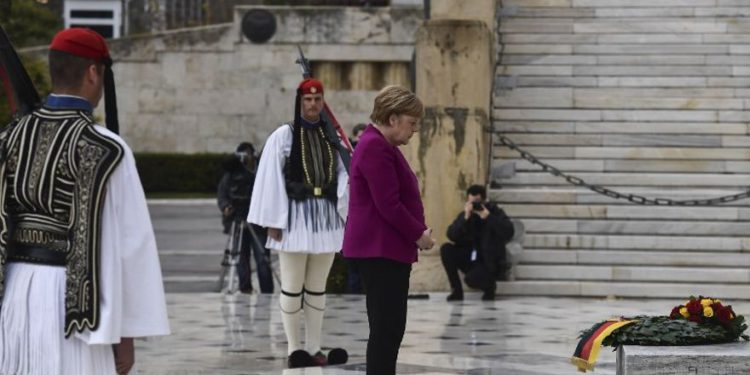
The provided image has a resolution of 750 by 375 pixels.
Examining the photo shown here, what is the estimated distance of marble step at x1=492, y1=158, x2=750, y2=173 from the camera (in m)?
18.6

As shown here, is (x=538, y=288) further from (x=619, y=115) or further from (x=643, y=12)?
(x=643, y=12)

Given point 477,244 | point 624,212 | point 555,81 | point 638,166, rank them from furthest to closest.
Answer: point 555,81 < point 638,166 < point 624,212 < point 477,244

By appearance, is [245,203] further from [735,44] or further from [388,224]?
[388,224]

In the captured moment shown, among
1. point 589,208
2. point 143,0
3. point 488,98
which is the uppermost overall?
point 143,0

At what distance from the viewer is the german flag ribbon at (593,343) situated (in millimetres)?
8188

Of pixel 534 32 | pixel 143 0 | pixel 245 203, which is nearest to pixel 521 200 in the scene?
pixel 245 203

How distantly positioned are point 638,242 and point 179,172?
59.8 feet

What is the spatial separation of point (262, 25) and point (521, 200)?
16019 mm

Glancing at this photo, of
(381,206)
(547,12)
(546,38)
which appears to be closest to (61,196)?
(381,206)

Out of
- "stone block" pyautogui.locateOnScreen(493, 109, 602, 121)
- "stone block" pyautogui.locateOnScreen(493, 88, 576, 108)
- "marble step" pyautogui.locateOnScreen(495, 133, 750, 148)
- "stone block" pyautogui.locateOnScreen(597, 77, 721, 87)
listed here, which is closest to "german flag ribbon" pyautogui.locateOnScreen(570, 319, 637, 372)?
"marble step" pyautogui.locateOnScreen(495, 133, 750, 148)

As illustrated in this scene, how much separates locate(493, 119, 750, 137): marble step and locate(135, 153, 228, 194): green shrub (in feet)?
48.2

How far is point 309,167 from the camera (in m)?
10.5

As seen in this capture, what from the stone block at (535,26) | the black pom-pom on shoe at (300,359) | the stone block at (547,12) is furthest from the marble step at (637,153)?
the black pom-pom on shoe at (300,359)

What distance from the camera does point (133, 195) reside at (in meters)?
5.33
